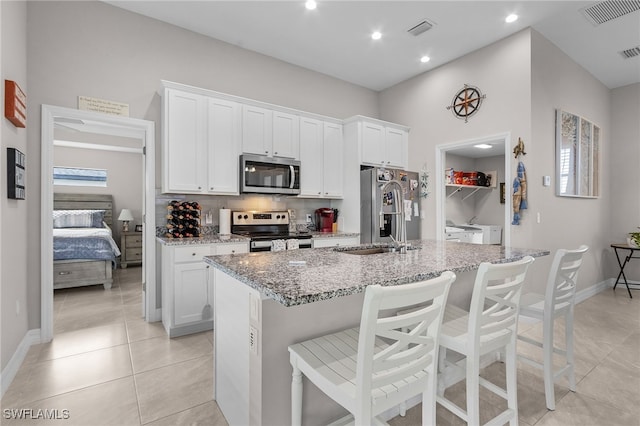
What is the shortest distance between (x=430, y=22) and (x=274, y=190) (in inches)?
104

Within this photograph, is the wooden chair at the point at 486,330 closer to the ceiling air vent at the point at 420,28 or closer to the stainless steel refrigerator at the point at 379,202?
the stainless steel refrigerator at the point at 379,202

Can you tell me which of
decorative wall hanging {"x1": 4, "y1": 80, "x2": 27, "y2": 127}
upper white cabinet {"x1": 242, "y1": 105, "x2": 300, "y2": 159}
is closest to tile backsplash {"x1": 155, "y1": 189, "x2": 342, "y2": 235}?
upper white cabinet {"x1": 242, "y1": 105, "x2": 300, "y2": 159}

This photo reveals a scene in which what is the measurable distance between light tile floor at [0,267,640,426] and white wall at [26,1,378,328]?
677 millimetres

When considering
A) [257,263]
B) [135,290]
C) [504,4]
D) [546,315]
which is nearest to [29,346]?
[135,290]

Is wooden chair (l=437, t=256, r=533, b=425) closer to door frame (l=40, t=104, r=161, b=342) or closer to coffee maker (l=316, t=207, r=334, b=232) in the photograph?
coffee maker (l=316, t=207, r=334, b=232)

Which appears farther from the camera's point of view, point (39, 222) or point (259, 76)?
point (259, 76)

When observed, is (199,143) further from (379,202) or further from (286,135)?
(379,202)

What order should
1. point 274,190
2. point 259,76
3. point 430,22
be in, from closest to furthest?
1. point 430,22
2. point 274,190
3. point 259,76

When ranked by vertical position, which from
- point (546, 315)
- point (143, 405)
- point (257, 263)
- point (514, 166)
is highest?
point (514, 166)

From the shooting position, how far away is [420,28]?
11.7 ft

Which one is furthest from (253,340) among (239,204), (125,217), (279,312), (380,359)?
(125,217)

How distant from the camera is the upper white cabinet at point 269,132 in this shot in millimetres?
3738

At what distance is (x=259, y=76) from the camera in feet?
13.7

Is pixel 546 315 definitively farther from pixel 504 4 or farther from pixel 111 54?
pixel 111 54
